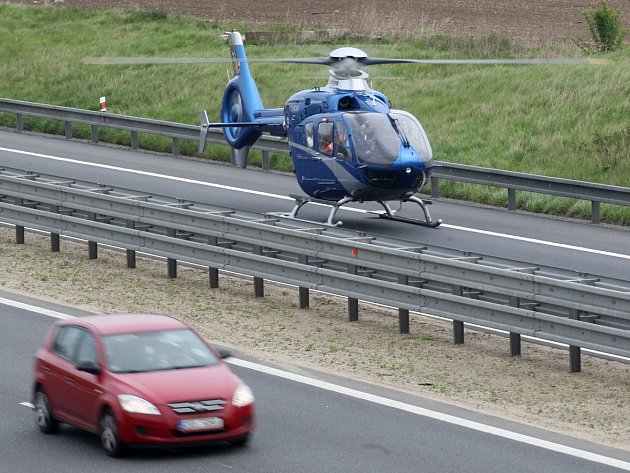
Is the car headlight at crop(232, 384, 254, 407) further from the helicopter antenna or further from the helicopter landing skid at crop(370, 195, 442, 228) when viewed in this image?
the helicopter landing skid at crop(370, 195, 442, 228)

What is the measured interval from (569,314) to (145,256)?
8.69m

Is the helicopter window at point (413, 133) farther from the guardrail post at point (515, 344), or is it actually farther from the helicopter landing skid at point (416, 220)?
the guardrail post at point (515, 344)

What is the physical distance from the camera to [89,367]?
12.4 m

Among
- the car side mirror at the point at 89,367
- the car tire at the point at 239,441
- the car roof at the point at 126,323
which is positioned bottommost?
the car tire at the point at 239,441

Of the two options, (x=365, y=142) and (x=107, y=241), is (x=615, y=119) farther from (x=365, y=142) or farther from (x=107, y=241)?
(x=107, y=241)

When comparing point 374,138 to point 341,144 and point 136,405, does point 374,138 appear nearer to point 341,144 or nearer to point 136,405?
point 341,144

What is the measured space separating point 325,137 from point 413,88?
38.9 ft

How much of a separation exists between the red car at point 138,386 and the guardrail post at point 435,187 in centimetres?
1452

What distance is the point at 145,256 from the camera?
71.9ft

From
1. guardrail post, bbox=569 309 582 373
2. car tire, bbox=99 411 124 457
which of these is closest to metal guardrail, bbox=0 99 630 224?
guardrail post, bbox=569 309 582 373

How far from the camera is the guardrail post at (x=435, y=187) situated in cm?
2723

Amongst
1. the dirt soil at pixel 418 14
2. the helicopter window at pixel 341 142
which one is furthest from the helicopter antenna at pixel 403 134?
the dirt soil at pixel 418 14

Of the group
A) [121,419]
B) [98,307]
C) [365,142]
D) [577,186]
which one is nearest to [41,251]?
[98,307]

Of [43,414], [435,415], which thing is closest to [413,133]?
[435,415]
